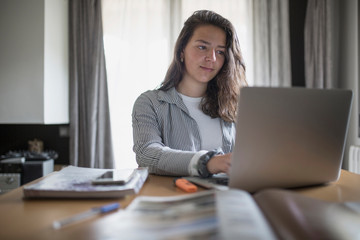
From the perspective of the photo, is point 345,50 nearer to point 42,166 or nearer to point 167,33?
point 167,33

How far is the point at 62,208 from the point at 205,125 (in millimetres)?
870

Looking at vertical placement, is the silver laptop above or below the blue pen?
above

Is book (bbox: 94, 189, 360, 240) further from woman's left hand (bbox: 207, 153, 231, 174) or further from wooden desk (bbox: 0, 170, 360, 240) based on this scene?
woman's left hand (bbox: 207, 153, 231, 174)

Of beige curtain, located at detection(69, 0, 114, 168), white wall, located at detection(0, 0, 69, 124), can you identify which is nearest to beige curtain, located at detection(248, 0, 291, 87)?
beige curtain, located at detection(69, 0, 114, 168)

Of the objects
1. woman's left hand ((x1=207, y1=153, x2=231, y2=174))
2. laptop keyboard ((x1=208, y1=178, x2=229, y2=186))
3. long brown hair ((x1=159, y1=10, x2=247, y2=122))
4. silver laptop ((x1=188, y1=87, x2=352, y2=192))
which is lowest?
laptop keyboard ((x1=208, y1=178, x2=229, y2=186))

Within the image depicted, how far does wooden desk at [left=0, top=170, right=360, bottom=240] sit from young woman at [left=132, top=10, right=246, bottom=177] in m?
0.37

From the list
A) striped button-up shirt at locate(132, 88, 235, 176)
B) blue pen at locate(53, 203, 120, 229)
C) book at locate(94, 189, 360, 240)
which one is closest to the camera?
book at locate(94, 189, 360, 240)

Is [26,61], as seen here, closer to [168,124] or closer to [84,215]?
[168,124]

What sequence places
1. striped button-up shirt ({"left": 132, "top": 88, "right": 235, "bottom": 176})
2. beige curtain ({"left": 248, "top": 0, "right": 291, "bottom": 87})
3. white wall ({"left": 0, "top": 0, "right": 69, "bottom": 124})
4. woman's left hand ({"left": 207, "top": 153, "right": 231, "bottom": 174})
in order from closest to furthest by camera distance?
woman's left hand ({"left": 207, "top": 153, "right": 231, "bottom": 174}), striped button-up shirt ({"left": 132, "top": 88, "right": 235, "bottom": 176}), white wall ({"left": 0, "top": 0, "right": 69, "bottom": 124}), beige curtain ({"left": 248, "top": 0, "right": 291, "bottom": 87})

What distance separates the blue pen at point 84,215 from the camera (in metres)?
0.51

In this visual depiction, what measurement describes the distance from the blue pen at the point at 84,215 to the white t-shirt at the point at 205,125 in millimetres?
734

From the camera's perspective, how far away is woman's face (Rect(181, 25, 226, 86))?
1.41 m

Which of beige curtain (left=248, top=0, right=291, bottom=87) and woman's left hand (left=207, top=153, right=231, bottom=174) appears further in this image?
beige curtain (left=248, top=0, right=291, bottom=87)

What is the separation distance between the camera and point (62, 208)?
0.61 meters
